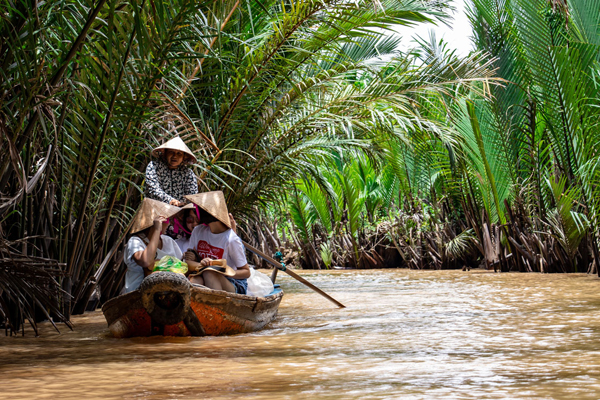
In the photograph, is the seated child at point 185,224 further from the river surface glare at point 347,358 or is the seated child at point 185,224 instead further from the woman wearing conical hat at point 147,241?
the river surface glare at point 347,358

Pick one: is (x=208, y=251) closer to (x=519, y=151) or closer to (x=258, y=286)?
(x=258, y=286)

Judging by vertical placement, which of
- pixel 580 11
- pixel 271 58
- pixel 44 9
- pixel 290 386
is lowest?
pixel 290 386

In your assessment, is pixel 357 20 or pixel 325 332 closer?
pixel 325 332

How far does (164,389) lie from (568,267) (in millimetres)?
8147

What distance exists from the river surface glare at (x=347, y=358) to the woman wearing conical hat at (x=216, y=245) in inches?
17.2

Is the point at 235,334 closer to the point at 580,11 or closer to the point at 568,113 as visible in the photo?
the point at 568,113

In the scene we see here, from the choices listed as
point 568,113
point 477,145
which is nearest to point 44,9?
point 568,113

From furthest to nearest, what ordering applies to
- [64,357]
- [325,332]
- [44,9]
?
[325,332]
[64,357]
[44,9]

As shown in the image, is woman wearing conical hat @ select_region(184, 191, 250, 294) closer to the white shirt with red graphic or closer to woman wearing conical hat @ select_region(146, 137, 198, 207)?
the white shirt with red graphic

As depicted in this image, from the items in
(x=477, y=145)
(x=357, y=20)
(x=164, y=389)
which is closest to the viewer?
(x=164, y=389)

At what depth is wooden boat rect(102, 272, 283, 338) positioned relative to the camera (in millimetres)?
4156

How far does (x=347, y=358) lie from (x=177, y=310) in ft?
4.28

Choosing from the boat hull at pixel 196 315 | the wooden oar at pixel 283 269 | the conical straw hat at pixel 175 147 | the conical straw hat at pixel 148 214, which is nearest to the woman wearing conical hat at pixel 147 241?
the conical straw hat at pixel 148 214

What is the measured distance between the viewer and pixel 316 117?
8422 mm
